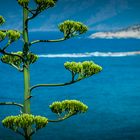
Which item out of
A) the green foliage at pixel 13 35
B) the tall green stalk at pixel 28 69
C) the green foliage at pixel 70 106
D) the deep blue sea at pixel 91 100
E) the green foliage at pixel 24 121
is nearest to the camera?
the green foliage at pixel 24 121

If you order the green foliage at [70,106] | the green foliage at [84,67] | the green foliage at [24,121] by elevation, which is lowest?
the green foliage at [24,121]

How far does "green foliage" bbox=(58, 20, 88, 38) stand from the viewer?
13.8 meters

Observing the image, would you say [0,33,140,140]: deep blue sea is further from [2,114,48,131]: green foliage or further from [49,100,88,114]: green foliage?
[2,114,48,131]: green foliage

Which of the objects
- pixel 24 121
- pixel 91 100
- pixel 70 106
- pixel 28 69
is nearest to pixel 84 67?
pixel 70 106

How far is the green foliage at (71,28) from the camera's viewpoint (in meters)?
13.8

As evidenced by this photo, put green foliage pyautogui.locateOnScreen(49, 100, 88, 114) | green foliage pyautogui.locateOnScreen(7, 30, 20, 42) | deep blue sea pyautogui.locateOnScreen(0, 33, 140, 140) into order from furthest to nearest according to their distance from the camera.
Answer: deep blue sea pyautogui.locateOnScreen(0, 33, 140, 140)
green foliage pyautogui.locateOnScreen(7, 30, 20, 42)
green foliage pyautogui.locateOnScreen(49, 100, 88, 114)

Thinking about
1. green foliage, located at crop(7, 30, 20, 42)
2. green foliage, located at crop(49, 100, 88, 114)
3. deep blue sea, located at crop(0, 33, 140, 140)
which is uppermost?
green foliage, located at crop(7, 30, 20, 42)

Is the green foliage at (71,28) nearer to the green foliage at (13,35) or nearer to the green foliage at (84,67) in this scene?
the green foliage at (84,67)

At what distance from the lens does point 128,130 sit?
151ft

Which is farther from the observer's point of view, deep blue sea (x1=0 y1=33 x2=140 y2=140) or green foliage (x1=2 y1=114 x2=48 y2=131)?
deep blue sea (x1=0 y1=33 x2=140 y2=140)

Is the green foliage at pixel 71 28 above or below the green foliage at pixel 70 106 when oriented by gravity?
above

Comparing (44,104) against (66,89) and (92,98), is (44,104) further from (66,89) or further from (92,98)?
(66,89)

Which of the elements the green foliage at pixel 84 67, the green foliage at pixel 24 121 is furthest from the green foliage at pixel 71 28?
the green foliage at pixel 24 121

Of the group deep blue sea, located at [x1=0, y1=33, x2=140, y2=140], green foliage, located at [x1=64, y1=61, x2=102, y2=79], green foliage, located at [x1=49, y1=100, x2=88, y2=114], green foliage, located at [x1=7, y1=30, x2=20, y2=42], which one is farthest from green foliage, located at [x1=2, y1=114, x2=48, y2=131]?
deep blue sea, located at [x1=0, y1=33, x2=140, y2=140]
